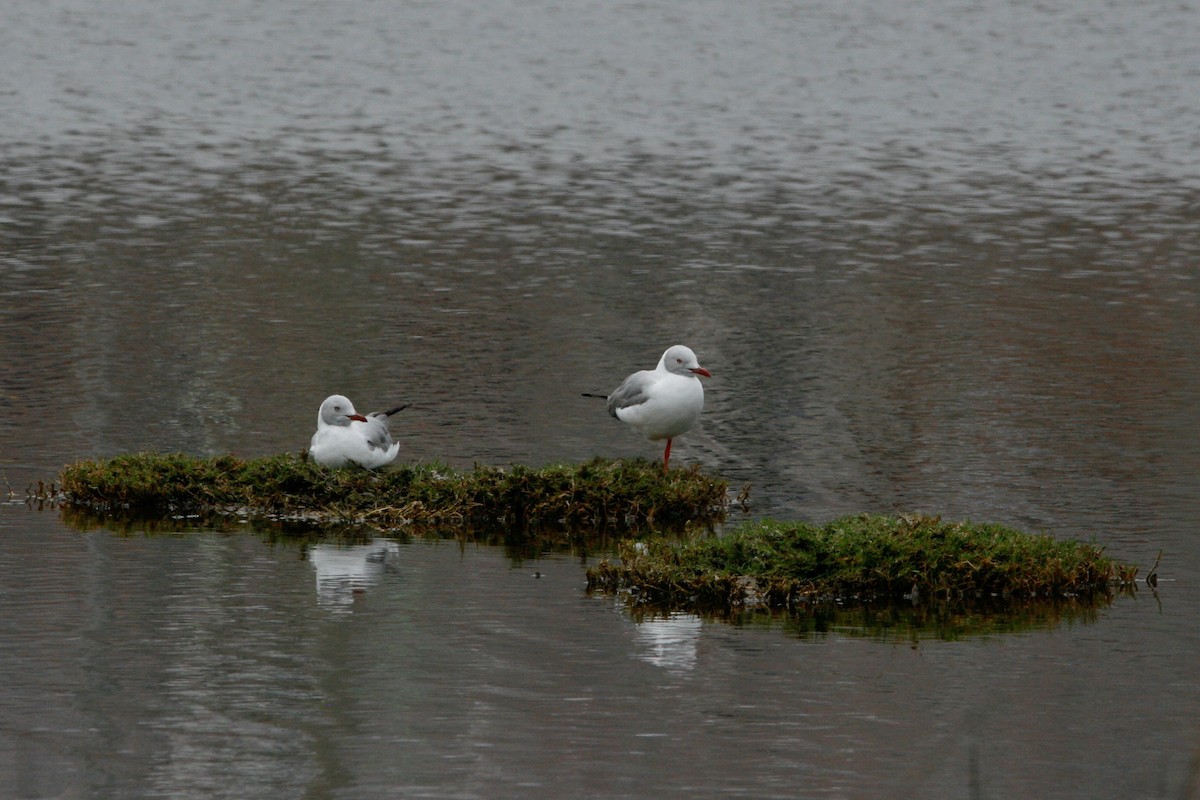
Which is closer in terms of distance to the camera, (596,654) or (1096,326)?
(596,654)

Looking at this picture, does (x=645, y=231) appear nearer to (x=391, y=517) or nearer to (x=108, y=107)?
(x=391, y=517)

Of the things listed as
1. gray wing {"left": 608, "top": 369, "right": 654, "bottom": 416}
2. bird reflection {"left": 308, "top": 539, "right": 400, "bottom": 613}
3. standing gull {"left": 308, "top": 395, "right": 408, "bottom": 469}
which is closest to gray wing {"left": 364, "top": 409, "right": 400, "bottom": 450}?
standing gull {"left": 308, "top": 395, "right": 408, "bottom": 469}

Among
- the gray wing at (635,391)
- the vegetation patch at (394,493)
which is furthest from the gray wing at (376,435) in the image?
the gray wing at (635,391)

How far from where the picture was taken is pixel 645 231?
3538 centimetres

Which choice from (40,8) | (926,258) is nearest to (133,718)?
(926,258)

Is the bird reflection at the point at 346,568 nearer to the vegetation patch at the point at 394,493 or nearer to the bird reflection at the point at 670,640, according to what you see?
the vegetation patch at the point at 394,493

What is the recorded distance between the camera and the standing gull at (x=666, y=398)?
17469 mm

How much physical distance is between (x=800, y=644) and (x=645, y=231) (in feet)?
74.6

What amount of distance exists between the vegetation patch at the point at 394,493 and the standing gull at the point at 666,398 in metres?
0.60

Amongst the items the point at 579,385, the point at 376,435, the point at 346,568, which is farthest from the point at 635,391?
the point at 579,385

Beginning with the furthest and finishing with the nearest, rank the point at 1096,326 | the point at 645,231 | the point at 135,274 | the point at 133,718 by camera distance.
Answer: the point at 645,231 < the point at 135,274 < the point at 1096,326 < the point at 133,718

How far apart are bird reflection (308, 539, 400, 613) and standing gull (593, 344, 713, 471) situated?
2710 millimetres

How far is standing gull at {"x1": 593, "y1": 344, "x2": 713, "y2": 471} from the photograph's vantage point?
17469 millimetres

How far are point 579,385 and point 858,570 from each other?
9.09 meters
